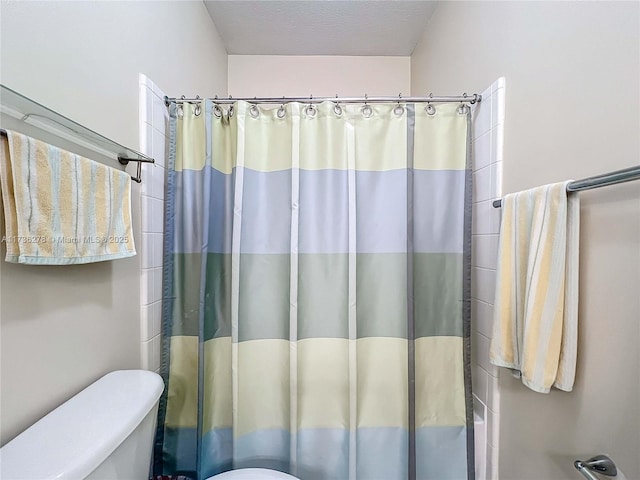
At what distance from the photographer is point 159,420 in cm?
112

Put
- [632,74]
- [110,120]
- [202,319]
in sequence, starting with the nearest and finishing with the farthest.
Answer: [632,74] < [110,120] < [202,319]

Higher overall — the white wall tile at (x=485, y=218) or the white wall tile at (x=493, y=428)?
the white wall tile at (x=485, y=218)

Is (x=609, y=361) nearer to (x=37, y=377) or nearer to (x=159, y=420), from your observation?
(x=37, y=377)

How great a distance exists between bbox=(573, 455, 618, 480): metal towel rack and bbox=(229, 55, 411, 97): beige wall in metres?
2.08

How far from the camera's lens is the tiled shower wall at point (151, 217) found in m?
1.05

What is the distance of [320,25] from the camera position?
5.44 feet

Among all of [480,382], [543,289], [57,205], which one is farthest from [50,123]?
[480,382]

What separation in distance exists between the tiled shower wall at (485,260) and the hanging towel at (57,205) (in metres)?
1.29

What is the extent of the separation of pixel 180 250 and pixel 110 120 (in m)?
0.51

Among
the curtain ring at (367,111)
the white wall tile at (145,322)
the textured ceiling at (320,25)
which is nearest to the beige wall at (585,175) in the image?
the curtain ring at (367,111)

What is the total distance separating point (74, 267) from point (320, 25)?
1.78m

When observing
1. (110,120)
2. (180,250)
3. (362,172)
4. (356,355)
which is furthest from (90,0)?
(356,355)

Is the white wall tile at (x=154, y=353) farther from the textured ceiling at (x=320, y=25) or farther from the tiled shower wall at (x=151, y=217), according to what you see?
the textured ceiling at (x=320, y=25)

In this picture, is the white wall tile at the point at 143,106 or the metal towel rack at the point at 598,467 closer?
the metal towel rack at the point at 598,467
